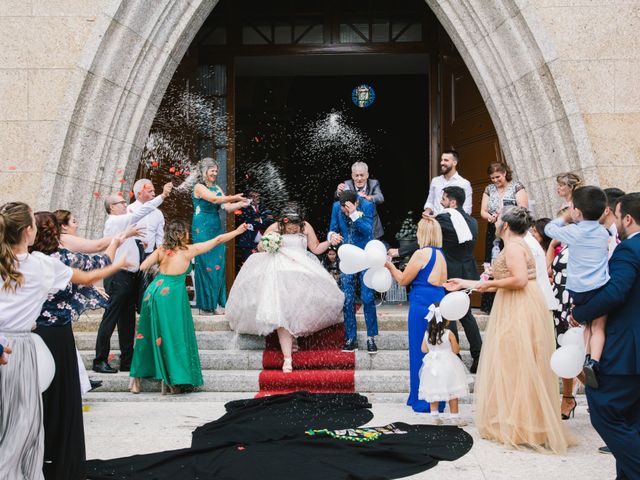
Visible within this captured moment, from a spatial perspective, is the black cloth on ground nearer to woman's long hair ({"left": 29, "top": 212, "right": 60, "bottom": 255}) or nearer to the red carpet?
the red carpet

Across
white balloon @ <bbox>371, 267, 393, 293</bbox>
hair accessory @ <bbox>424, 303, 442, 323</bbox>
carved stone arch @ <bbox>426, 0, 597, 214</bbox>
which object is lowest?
hair accessory @ <bbox>424, 303, 442, 323</bbox>

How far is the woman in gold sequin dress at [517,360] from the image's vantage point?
5.08 metres

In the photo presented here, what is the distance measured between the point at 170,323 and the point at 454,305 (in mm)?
2825

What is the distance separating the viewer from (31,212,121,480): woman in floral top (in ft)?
13.5

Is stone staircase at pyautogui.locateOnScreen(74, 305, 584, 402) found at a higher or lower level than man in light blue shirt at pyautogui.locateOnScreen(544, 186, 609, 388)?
lower

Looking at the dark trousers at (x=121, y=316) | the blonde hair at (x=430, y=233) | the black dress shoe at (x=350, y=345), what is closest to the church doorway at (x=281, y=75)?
the black dress shoe at (x=350, y=345)

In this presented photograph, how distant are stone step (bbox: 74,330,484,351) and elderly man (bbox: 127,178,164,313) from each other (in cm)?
75

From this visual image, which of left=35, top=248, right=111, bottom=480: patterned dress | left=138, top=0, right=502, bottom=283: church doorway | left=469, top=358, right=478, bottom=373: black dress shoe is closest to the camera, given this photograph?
left=35, top=248, right=111, bottom=480: patterned dress

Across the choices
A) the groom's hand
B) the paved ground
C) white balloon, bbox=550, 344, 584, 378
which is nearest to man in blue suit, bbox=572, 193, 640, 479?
white balloon, bbox=550, 344, 584, 378

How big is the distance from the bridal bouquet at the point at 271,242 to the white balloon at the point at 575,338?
365cm

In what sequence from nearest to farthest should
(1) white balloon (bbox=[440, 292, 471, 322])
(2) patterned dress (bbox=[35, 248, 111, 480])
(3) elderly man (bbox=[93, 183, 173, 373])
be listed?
(2) patterned dress (bbox=[35, 248, 111, 480]), (1) white balloon (bbox=[440, 292, 471, 322]), (3) elderly man (bbox=[93, 183, 173, 373])

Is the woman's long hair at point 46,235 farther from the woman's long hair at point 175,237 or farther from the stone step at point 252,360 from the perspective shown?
the stone step at point 252,360

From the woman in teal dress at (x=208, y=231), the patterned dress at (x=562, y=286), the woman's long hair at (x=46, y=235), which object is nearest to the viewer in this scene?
the woman's long hair at (x=46, y=235)

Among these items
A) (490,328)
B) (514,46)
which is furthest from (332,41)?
(490,328)
